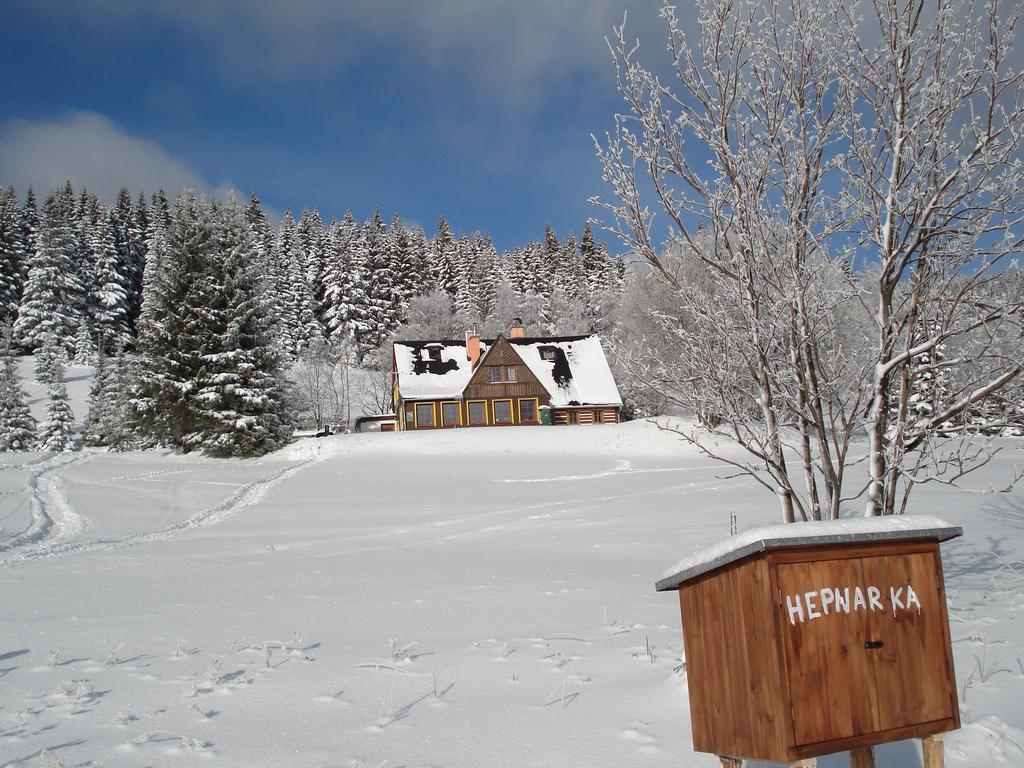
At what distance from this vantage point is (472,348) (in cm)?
4728

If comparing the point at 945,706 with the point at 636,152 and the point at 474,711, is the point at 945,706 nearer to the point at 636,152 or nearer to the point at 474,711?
the point at 474,711

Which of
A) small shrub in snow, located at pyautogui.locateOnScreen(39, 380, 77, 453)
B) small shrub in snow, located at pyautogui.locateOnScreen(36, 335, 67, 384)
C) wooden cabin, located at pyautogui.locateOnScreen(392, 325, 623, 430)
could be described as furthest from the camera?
small shrub in snow, located at pyautogui.locateOnScreen(36, 335, 67, 384)

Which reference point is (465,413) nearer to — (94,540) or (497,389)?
(497,389)

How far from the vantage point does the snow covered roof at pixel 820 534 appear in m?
3.36

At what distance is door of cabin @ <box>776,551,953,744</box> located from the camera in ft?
11.0

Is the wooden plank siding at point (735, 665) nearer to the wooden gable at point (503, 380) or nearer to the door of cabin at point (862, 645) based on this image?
the door of cabin at point (862, 645)

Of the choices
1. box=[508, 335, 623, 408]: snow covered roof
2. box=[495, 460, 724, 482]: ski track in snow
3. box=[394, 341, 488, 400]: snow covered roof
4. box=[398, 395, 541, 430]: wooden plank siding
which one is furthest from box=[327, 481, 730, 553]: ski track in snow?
box=[394, 341, 488, 400]: snow covered roof

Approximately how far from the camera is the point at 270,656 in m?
6.89

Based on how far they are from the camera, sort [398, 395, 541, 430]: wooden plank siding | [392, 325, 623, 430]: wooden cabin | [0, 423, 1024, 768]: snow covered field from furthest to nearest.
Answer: [392, 325, 623, 430]: wooden cabin, [398, 395, 541, 430]: wooden plank siding, [0, 423, 1024, 768]: snow covered field

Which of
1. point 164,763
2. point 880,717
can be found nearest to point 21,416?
point 164,763

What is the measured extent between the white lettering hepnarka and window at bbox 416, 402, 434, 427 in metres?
42.2

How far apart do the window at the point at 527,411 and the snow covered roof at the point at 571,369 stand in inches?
50.6

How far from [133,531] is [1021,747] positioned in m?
17.2

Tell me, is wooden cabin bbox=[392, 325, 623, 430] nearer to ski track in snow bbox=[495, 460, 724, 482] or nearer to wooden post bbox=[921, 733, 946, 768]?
ski track in snow bbox=[495, 460, 724, 482]
